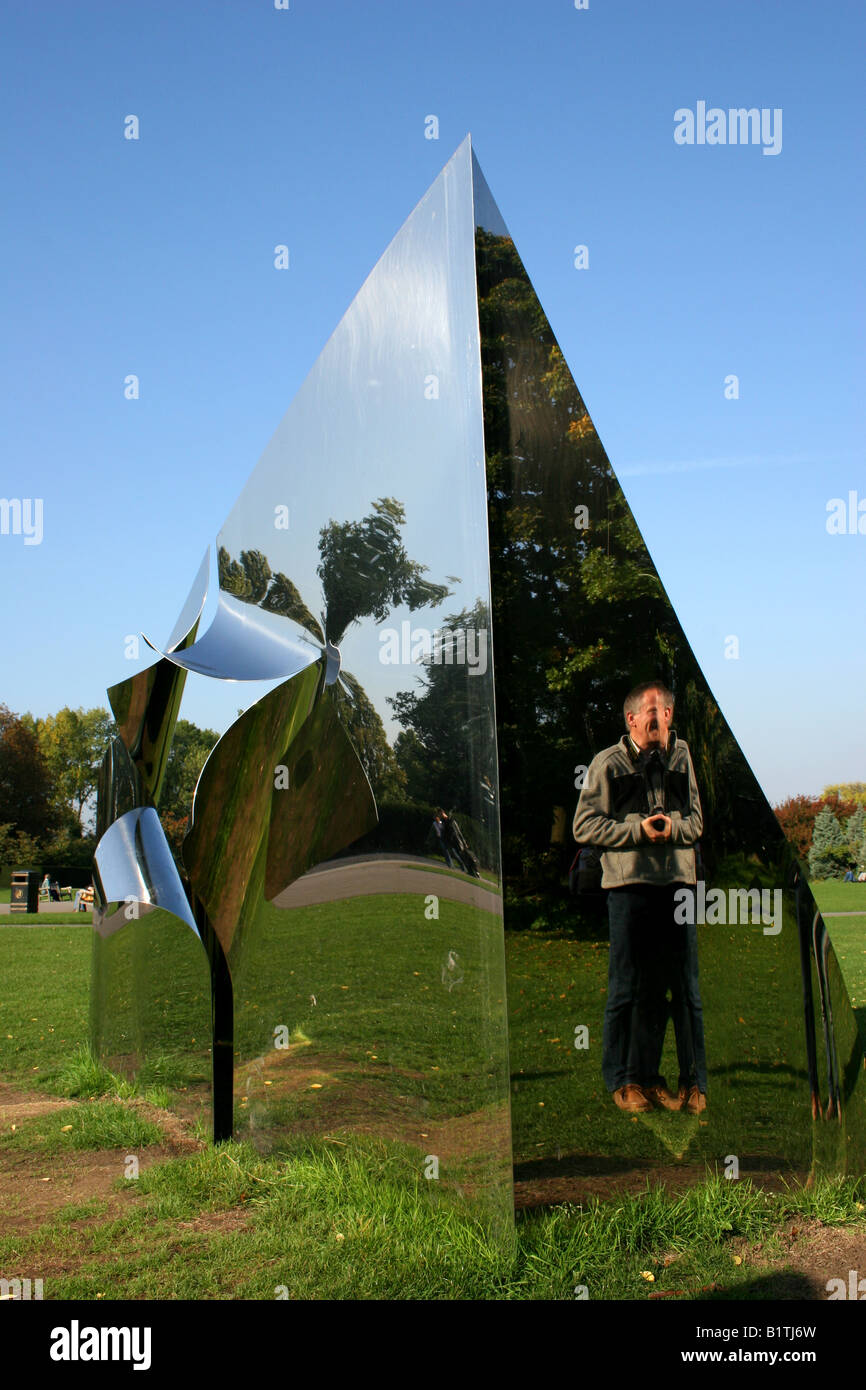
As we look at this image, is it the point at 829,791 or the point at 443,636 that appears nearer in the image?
the point at 443,636

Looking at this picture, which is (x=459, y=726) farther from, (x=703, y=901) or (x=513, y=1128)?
(x=513, y=1128)

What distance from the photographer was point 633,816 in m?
5.09

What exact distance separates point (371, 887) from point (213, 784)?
1805mm

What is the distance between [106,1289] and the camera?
15.8ft

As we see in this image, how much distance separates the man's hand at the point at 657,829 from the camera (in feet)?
16.8

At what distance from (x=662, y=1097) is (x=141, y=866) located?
14.1ft

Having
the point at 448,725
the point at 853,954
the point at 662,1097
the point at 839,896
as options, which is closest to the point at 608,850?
the point at 448,725

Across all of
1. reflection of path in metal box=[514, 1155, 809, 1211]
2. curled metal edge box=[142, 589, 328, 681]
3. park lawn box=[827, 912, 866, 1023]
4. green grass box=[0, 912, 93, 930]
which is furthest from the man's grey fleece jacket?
green grass box=[0, 912, 93, 930]

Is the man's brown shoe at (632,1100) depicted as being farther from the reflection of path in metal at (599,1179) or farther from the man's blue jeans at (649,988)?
the reflection of path in metal at (599,1179)

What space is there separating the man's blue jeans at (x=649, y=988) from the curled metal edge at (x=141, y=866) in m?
3.21

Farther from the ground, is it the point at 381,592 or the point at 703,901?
the point at 381,592

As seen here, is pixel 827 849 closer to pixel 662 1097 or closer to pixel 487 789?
pixel 662 1097

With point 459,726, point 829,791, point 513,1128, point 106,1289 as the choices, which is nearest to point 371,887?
point 459,726
